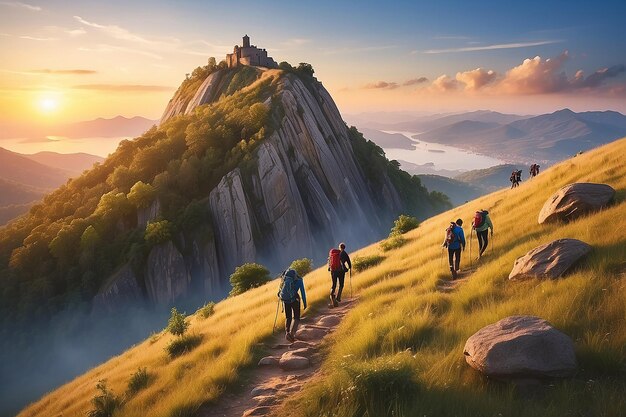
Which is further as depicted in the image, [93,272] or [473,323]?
[93,272]

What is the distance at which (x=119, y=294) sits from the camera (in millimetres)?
57938

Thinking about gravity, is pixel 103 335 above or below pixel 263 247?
below

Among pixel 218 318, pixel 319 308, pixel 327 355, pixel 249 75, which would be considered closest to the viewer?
pixel 327 355

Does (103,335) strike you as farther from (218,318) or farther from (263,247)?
(218,318)

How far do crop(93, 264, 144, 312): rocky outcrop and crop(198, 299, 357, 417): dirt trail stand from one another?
52582mm

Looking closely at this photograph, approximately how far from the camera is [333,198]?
74.0 meters

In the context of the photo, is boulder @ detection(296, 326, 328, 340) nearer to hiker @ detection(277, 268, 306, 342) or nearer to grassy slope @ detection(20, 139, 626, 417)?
hiker @ detection(277, 268, 306, 342)

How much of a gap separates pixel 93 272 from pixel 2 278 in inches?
618

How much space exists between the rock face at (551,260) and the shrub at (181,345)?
11741mm

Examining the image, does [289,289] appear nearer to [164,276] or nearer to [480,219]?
[480,219]

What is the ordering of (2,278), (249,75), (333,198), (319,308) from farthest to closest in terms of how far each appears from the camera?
(249,75)
(333,198)
(2,278)
(319,308)

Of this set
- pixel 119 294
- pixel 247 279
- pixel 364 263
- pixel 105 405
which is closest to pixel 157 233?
pixel 119 294

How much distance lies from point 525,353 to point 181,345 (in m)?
12.7

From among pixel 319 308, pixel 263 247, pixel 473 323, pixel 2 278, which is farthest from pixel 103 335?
pixel 473 323
